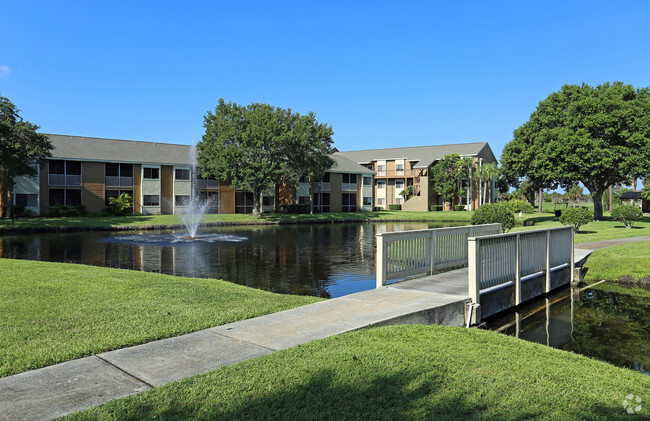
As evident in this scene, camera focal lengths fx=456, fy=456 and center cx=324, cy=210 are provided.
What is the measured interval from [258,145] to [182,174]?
10.8 m

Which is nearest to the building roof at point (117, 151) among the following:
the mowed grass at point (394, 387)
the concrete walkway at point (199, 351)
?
the concrete walkway at point (199, 351)

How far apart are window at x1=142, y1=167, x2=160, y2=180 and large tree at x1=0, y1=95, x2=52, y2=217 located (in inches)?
394

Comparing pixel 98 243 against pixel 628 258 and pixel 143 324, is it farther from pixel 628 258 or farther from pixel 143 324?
pixel 628 258

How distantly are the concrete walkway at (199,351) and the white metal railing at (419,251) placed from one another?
42.9 inches

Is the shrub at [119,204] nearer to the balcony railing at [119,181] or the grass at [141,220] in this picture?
the balcony railing at [119,181]

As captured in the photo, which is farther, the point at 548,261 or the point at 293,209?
the point at 293,209

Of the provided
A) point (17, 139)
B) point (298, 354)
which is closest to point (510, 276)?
point (298, 354)

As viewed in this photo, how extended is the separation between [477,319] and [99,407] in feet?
20.8

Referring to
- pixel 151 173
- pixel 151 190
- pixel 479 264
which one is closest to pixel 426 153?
pixel 151 173

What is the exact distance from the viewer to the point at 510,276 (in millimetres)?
9805

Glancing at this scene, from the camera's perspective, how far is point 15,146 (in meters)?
34.7

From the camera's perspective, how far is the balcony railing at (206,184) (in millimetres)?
51500

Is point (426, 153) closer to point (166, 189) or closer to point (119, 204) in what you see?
point (166, 189)

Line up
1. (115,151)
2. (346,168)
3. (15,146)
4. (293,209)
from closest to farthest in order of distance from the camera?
(15,146), (115,151), (293,209), (346,168)
